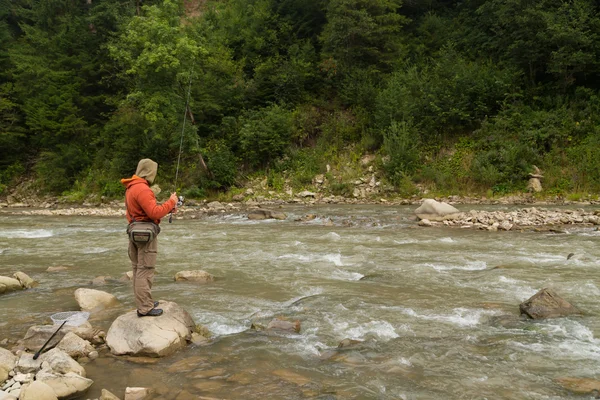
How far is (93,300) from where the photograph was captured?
6.65m

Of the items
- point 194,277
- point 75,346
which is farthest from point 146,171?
point 194,277

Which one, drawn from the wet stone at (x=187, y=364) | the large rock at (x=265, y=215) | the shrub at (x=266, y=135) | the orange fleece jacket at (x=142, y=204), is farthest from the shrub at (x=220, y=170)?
the wet stone at (x=187, y=364)

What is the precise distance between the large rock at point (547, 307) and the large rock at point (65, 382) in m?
5.36

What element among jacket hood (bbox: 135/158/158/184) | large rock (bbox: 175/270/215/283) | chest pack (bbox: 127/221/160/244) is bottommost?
large rock (bbox: 175/270/215/283)

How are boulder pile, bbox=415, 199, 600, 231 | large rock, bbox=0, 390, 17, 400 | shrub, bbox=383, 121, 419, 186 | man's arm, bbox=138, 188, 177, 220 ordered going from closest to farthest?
large rock, bbox=0, 390, 17, 400, man's arm, bbox=138, 188, 177, 220, boulder pile, bbox=415, 199, 600, 231, shrub, bbox=383, 121, 419, 186

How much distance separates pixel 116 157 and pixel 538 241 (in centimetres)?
2514

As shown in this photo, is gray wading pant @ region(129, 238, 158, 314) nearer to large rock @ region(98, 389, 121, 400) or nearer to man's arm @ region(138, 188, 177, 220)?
man's arm @ region(138, 188, 177, 220)

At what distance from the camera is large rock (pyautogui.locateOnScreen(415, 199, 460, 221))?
15.2 m

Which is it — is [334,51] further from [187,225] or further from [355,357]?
[355,357]

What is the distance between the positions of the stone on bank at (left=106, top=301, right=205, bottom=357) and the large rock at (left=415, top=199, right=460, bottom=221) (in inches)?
446

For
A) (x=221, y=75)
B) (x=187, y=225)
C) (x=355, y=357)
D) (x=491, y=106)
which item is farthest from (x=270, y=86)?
(x=355, y=357)

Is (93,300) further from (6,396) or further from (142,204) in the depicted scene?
(6,396)

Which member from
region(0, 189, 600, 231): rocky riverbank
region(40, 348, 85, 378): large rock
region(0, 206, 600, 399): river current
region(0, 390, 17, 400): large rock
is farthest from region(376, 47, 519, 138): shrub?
region(0, 390, 17, 400): large rock

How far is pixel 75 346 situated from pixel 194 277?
3.41 m
